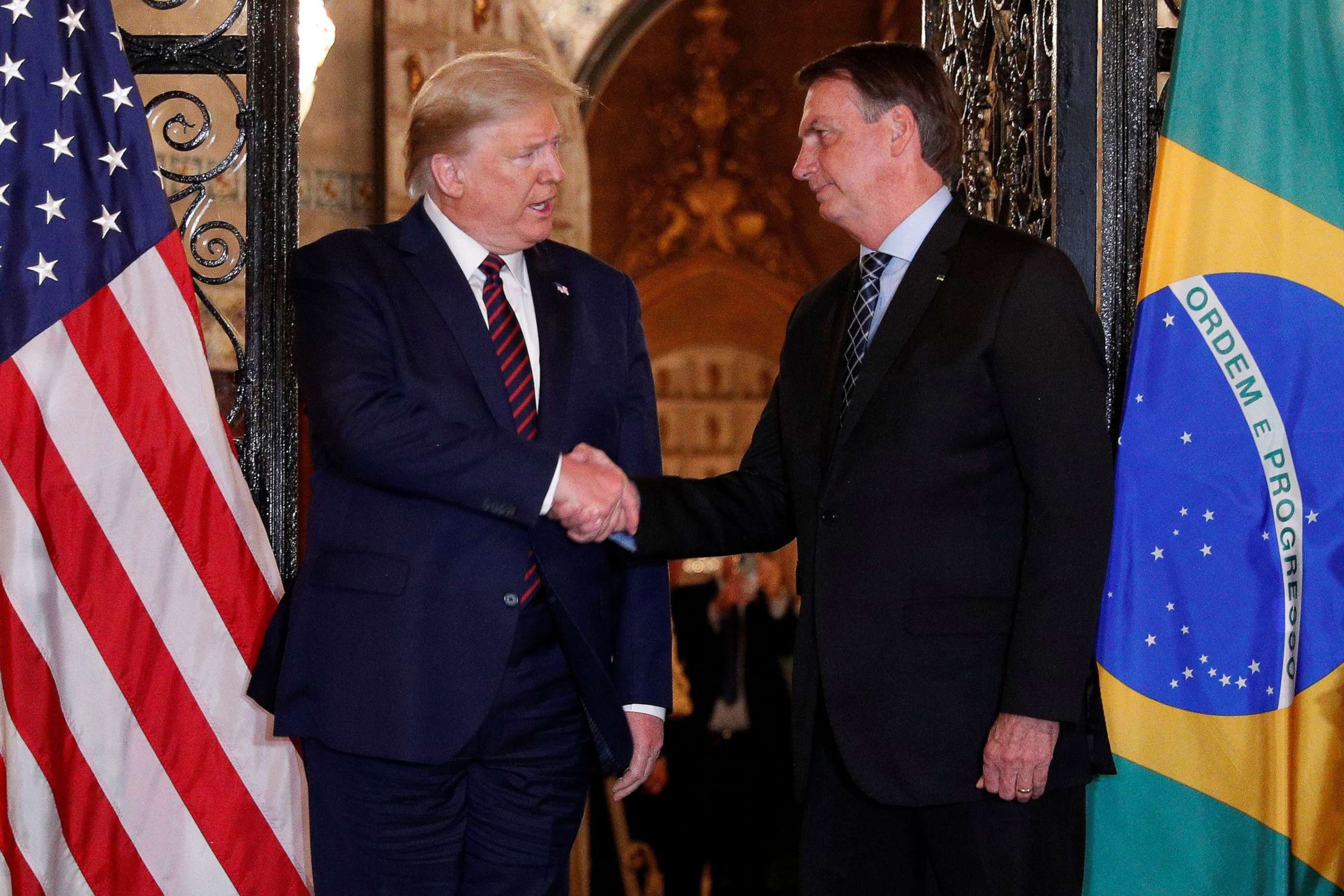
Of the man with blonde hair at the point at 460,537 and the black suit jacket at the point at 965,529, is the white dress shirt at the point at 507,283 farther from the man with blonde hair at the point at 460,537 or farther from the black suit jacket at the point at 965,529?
the black suit jacket at the point at 965,529

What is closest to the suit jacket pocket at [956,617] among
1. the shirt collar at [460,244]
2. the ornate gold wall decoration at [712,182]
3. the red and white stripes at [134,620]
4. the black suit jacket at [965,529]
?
the black suit jacket at [965,529]

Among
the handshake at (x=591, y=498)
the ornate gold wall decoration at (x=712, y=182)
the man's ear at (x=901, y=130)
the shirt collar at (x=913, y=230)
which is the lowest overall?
the handshake at (x=591, y=498)

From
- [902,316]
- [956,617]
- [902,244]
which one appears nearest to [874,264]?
[902,244]

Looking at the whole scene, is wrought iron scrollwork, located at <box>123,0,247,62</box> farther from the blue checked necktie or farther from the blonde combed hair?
the blue checked necktie

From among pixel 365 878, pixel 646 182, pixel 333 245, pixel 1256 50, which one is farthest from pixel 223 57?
pixel 646 182

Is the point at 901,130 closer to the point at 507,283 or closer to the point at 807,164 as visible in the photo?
the point at 807,164

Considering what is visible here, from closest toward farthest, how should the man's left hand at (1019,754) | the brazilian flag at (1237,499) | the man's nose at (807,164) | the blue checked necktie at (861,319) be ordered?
the man's left hand at (1019,754) < the blue checked necktie at (861,319) < the man's nose at (807,164) < the brazilian flag at (1237,499)

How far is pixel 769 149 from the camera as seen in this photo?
231 inches

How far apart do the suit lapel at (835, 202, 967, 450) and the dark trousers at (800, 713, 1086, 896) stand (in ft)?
1.47

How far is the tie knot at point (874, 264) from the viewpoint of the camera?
205cm

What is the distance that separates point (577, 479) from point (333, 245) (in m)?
0.48

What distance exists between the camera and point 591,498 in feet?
6.32

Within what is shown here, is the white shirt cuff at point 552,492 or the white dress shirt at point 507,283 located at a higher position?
the white dress shirt at point 507,283

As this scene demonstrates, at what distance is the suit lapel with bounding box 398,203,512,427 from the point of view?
193cm
